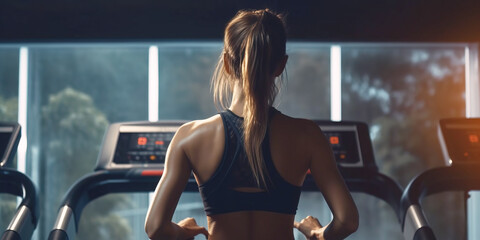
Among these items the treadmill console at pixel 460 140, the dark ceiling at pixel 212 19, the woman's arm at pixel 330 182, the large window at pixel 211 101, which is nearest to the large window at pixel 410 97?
the large window at pixel 211 101

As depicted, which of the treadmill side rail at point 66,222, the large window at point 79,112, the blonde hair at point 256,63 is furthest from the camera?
the large window at point 79,112

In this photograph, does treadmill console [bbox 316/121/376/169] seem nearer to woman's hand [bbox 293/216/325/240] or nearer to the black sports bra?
woman's hand [bbox 293/216/325/240]

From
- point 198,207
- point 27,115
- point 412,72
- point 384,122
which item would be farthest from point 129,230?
point 412,72

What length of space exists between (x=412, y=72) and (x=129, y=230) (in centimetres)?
248

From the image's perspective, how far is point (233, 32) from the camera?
1.44 meters

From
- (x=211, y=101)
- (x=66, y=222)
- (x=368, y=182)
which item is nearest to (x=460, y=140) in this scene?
(x=368, y=182)

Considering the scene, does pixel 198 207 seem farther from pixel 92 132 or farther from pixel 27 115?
pixel 27 115

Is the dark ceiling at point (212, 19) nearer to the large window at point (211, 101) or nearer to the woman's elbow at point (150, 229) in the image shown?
the large window at point (211, 101)

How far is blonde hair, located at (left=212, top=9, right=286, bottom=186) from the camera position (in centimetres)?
Result: 142

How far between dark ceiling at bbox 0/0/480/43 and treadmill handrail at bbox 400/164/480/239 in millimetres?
909

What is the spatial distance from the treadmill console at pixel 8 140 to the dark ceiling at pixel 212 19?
2.46 ft

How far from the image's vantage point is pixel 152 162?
2.47 m

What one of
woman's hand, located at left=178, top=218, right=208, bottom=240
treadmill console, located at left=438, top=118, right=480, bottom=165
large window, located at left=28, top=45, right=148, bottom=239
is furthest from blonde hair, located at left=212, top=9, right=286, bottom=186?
large window, located at left=28, top=45, right=148, bottom=239

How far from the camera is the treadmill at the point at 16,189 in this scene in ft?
7.04
